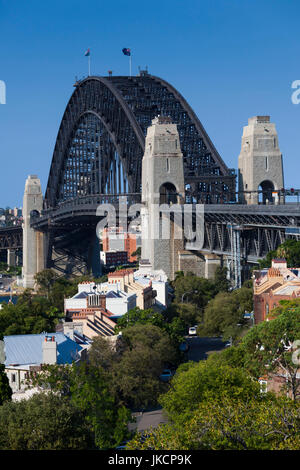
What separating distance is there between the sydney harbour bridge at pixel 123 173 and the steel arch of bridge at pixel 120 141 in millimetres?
100

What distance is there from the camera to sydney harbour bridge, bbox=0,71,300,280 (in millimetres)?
89188

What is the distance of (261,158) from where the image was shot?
9762 centimetres

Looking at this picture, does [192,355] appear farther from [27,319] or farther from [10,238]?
[10,238]

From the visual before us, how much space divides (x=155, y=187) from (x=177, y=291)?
1747 cm

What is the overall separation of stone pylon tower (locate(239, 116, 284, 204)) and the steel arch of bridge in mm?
6720

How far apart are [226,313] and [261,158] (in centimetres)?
3008

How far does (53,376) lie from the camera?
140 ft

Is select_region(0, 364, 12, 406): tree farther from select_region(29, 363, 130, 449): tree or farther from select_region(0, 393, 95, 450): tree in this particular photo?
select_region(0, 393, 95, 450): tree

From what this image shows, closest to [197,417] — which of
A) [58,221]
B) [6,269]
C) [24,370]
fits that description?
[24,370]

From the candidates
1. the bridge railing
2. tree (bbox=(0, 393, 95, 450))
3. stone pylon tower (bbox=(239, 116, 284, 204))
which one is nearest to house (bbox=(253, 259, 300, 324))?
tree (bbox=(0, 393, 95, 450))

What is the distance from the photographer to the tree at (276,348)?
3791 cm

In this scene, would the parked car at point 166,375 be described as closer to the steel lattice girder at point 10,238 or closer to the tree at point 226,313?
the tree at point 226,313

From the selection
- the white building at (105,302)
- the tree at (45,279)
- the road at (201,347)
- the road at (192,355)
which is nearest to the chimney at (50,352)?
the road at (192,355)

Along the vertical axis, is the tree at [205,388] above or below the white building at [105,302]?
below
